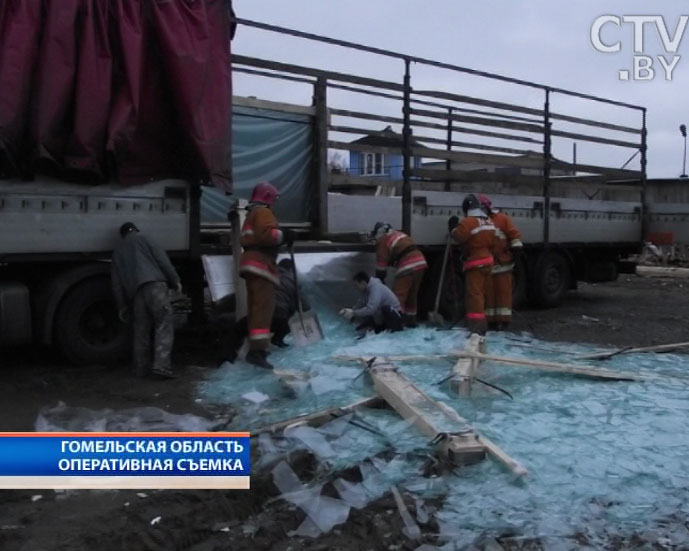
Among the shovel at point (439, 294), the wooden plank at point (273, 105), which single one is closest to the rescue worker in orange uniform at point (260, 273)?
the wooden plank at point (273, 105)

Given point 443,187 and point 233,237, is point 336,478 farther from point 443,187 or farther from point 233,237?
point 443,187

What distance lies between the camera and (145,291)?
236 inches

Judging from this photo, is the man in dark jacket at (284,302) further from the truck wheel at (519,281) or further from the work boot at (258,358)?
the truck wheel at (519,281)

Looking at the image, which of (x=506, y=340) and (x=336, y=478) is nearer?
Answer: (x=336, y=478)

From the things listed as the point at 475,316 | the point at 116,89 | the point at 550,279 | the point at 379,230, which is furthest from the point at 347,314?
the point at 550,279

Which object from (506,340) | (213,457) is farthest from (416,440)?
(506,340)

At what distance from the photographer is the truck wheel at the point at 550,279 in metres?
10.7

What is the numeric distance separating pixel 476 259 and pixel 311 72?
8.61ft

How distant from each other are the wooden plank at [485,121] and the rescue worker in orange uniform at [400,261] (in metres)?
1.68

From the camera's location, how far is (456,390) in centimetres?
498

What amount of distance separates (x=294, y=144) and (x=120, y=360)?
291 centimetres

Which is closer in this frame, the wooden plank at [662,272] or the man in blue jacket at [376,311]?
the man in blue jacket at [376,311]

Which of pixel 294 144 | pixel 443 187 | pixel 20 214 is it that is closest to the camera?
pixel 20 214

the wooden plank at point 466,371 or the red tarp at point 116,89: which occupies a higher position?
the red tarp at point 116,89
